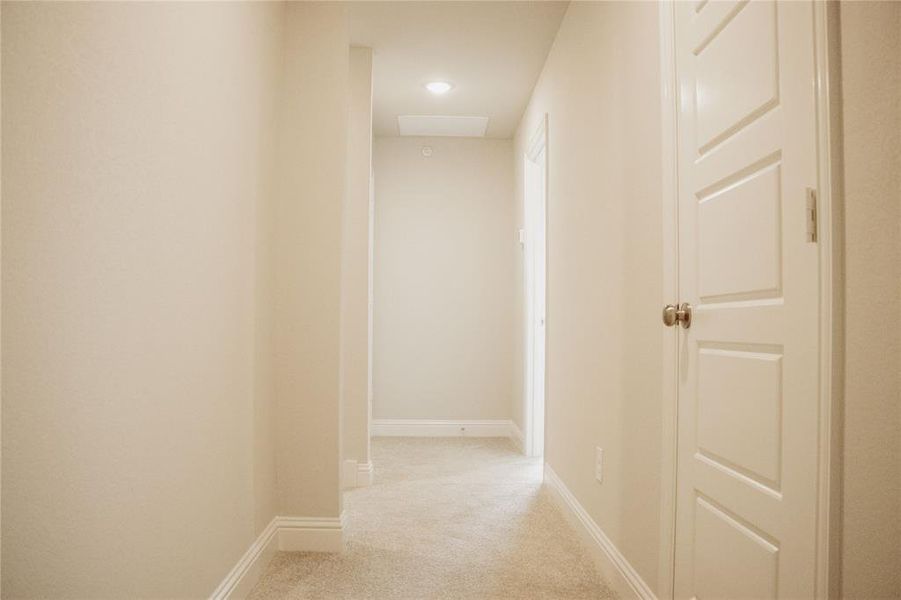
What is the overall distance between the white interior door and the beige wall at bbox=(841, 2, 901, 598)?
341 cm

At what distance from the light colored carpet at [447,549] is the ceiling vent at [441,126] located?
2657mm

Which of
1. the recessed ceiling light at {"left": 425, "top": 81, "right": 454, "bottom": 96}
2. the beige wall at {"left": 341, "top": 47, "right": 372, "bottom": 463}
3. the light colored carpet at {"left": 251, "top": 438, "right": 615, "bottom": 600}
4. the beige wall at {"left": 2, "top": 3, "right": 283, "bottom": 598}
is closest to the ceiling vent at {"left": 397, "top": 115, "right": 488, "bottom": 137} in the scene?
the recessed ceiling light at {"left": 425, "top": 81, "right": 454, "bottom": 96}

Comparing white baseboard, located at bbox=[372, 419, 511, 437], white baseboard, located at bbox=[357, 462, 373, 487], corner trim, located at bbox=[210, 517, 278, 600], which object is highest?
corner trim, located at bbox=[210, 517, 278, 600]

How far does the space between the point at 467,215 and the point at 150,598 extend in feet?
14.0

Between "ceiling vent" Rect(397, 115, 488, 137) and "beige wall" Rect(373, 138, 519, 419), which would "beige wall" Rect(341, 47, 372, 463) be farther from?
"beige wall" Rect(373, 138, 519, 419)

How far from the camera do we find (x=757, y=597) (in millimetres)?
1266

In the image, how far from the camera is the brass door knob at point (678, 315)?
1598 millimetres

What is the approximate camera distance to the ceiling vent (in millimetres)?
4787

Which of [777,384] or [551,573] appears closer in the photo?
[777,384]

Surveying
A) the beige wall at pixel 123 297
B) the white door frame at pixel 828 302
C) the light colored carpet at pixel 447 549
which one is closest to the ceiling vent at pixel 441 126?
the light colored carpet at pixel 447 549

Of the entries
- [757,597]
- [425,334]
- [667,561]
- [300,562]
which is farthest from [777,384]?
[425,334]

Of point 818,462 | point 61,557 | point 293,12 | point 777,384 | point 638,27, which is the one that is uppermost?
point 293,12

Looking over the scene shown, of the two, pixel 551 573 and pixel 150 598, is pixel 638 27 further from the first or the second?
pixel 150 598

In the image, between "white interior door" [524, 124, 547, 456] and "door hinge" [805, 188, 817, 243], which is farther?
"white interior door" [524, 124, 547, 456]
